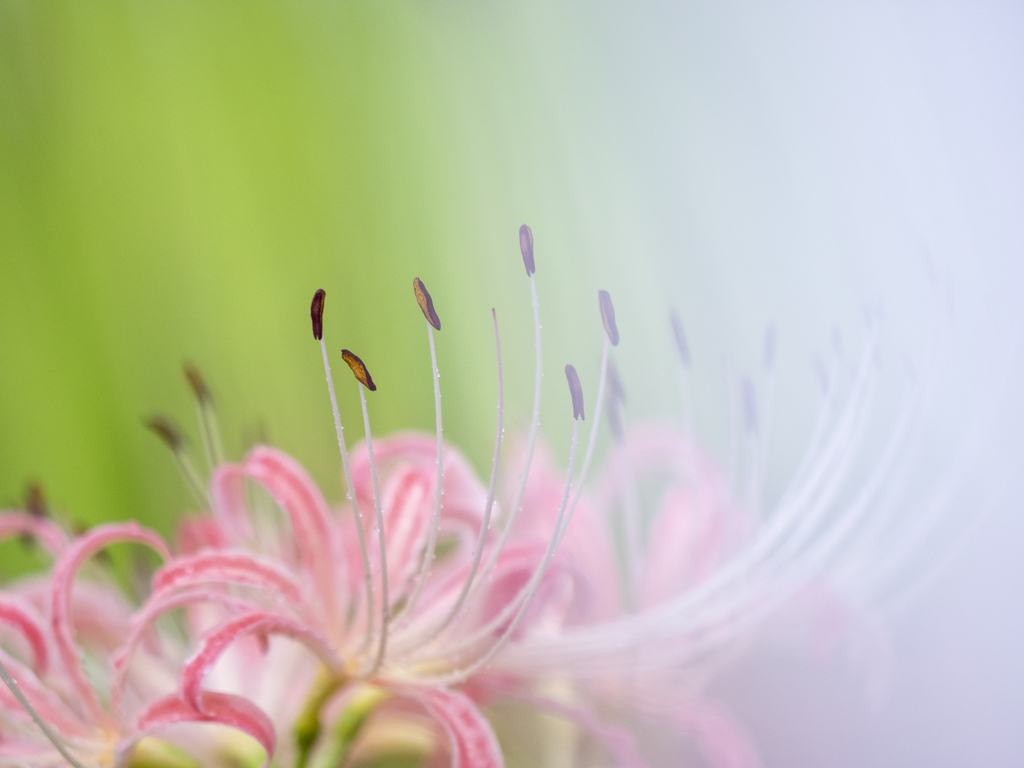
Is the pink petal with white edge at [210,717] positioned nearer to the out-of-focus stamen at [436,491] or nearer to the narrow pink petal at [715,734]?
the out-of-focus stamen at [436,491]

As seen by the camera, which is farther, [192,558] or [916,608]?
[916,608]

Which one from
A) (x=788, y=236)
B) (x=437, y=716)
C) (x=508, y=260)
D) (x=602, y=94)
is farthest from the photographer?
(x=508, y=260)

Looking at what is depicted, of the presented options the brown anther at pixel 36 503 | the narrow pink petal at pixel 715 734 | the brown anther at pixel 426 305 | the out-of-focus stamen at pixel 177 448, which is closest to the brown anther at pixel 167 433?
the out-of-focus stamen at pixel 177 448

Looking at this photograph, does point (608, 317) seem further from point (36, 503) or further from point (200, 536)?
point (36, 503)

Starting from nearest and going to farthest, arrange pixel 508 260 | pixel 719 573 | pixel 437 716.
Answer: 1. pixel 437 716
2. pixel 719 573
3. pixel 508 260

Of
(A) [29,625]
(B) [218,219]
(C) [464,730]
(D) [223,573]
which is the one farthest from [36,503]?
(B) [218,219]

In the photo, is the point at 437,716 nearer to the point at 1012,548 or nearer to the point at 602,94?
the point at 1012,548

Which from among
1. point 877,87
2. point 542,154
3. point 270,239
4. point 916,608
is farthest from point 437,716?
point 270,239
